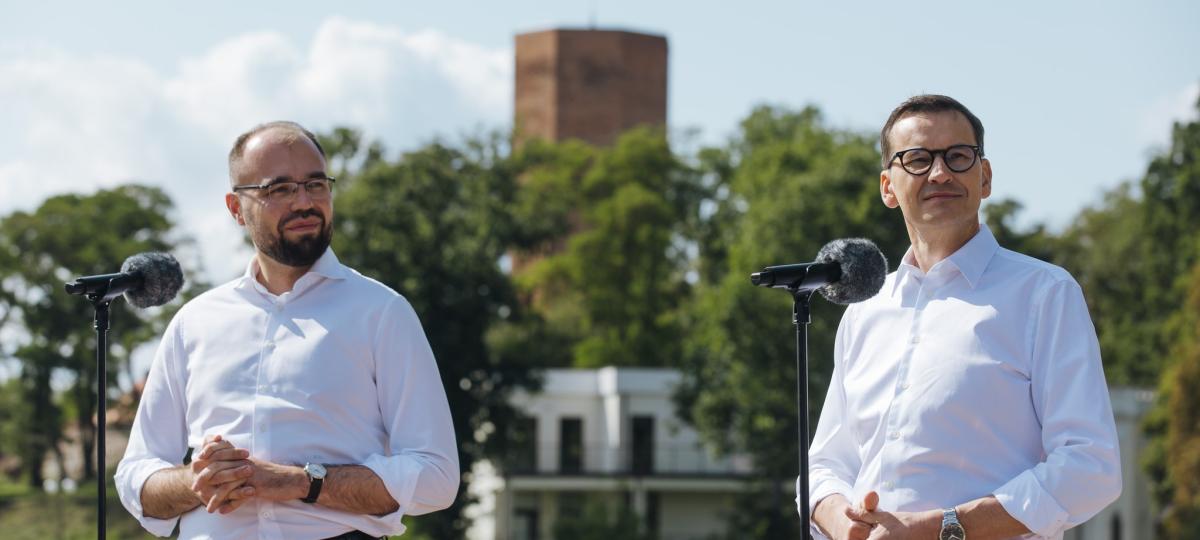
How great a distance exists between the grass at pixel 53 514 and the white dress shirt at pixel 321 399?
43.2m

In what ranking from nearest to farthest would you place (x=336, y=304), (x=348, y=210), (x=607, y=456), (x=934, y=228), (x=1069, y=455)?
(x=1069, y=455), (x=934, y=228), (x=336, y=304), (x=348, y=210), (x=607, y=456)

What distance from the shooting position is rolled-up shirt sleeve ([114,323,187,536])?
5.68 m

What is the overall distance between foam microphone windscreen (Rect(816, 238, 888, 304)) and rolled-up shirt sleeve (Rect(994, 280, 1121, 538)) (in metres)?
0.53

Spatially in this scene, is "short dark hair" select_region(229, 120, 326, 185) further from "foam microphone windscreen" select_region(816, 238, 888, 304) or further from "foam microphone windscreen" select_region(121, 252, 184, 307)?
"foam microphone windscreen" select_region(816, 238, 888, 304)

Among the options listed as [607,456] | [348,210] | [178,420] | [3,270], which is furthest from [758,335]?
[178,420]

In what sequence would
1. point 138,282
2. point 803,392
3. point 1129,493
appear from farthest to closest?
point 1129,493
point 138,282
point 803,392

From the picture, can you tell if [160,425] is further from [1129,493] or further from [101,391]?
[1129,493]

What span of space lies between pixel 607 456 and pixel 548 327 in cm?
511

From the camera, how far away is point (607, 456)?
55656mm

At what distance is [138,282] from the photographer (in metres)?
5.90

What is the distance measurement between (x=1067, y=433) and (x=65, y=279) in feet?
157

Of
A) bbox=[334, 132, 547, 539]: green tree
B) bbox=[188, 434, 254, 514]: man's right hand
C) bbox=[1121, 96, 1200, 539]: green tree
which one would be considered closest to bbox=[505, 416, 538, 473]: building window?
bbox=[334, 132, 547, 539]: green tree

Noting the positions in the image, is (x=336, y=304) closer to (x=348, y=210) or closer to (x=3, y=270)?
(x=348, y=210)

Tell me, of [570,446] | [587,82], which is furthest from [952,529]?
[587,82]
